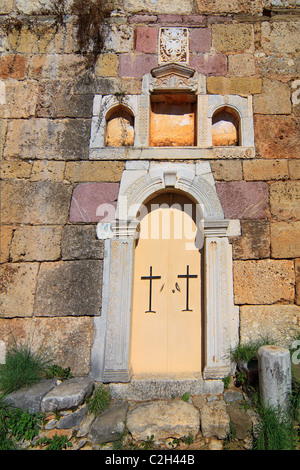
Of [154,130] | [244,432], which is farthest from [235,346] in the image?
[154,130]

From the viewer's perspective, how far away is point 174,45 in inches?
187

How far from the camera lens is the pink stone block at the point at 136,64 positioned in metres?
4.70

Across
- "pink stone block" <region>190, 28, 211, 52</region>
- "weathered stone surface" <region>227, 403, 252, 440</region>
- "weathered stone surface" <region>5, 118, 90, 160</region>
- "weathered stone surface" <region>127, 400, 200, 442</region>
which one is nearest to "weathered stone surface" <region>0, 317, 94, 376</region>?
"weathered stone surface" <region>127, 400, 200, 442</region>

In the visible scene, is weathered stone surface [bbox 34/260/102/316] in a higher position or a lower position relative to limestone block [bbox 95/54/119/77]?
lower

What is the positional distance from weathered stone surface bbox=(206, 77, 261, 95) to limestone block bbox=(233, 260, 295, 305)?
2.32 m

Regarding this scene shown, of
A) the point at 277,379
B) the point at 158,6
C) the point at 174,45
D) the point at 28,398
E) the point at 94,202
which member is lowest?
the point at 28,398

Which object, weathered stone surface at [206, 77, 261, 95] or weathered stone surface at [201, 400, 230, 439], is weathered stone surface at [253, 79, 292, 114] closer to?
weathered stone surface at [206, 77, 261, 95]

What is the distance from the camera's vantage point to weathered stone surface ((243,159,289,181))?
4305mm

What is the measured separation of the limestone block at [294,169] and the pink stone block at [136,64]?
230cm

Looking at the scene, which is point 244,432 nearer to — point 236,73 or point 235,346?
point 235,346

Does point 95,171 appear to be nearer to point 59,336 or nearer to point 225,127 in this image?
point 225,127

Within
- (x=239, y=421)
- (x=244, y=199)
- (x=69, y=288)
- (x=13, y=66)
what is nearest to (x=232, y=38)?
(x=244, y=199)

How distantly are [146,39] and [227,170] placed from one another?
2.25 meters
